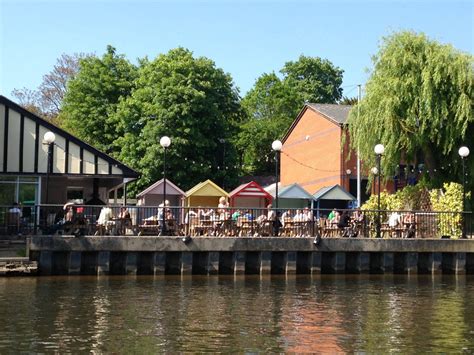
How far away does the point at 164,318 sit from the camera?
1658cm

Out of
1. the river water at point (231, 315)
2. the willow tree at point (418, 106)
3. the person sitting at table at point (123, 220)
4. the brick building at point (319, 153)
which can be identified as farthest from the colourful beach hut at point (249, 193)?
the river water at point (231, 315)

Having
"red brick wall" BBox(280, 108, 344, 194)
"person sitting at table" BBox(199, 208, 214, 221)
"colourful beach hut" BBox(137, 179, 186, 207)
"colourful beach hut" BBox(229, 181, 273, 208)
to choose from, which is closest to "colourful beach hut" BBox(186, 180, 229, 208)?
"colourful beach hut" BBox(137, 179, 186, 207)

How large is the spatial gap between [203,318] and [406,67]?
67.4 ft

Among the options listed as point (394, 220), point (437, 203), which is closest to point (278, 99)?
point (437, 203)

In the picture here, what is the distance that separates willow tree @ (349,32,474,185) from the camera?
32188 millimetres

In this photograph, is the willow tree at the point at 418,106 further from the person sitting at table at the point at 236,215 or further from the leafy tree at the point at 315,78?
the leafy tree at the point at 315,78

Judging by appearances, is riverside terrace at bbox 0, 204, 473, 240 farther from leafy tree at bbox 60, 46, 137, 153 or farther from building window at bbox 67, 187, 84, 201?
leafy tree at bbox 60, 46, 137, 153

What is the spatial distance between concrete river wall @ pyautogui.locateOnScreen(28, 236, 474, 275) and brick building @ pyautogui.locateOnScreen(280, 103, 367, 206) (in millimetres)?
15786

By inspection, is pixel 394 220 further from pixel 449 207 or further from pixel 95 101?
pixel 95 101

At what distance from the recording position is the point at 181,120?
4772 centimetres

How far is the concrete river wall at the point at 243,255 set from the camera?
25.0 m

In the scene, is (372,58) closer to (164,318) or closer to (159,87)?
(159,87)

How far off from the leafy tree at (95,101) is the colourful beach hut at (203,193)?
50.1ft

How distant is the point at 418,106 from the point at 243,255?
12084 millimetres
